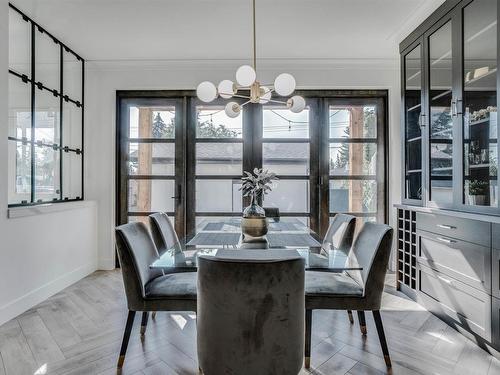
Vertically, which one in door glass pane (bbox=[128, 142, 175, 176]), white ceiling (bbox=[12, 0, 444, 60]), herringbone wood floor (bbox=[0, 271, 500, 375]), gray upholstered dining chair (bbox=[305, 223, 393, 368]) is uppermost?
white ceiling (bbox=[12, 0, 444, 60])

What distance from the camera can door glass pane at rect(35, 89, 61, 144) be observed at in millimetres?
3057

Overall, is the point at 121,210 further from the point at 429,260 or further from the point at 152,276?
the point at 429,260

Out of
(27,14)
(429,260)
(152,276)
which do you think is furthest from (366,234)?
(27,14)

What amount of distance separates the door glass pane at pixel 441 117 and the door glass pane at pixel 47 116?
3.84m

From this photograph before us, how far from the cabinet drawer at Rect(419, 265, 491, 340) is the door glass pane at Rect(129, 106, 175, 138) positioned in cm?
334

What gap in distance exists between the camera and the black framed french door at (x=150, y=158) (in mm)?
4027

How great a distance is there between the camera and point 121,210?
13.3ft

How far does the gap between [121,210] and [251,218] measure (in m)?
2.53

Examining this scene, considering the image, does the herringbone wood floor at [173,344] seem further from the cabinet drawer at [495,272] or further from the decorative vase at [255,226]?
the decorative vase at [255,226]

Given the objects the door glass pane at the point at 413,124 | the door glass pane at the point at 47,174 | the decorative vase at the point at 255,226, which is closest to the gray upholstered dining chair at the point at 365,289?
the decorative vase at the point at 255,226

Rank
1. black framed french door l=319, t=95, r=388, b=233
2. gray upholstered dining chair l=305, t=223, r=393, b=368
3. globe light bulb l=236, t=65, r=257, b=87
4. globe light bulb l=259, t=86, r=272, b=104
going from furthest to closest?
black framed french door l=319, t=95, r=388, b=233
globe light bulb l=259, t=86, r=272, b=104
globe light bulb l=236, t=65, r=257, b=87
gray upholstered dining chair l=305, t=223, r=393, b=368

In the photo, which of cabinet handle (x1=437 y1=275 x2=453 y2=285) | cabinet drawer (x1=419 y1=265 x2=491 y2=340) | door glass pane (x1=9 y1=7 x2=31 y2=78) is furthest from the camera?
door glass pane (x1=9 y1=7 x2=31 y2=78)

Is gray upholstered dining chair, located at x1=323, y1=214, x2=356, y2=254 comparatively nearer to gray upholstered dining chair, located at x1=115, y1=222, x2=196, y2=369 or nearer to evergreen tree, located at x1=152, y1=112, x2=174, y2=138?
gray upholstered dining chair, located at x1=115, y1=222, x2=196, y2=369

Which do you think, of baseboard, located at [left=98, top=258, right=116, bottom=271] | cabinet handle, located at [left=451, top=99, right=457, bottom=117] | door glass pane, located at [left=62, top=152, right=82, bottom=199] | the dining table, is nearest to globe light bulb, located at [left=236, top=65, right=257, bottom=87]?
the dining table
